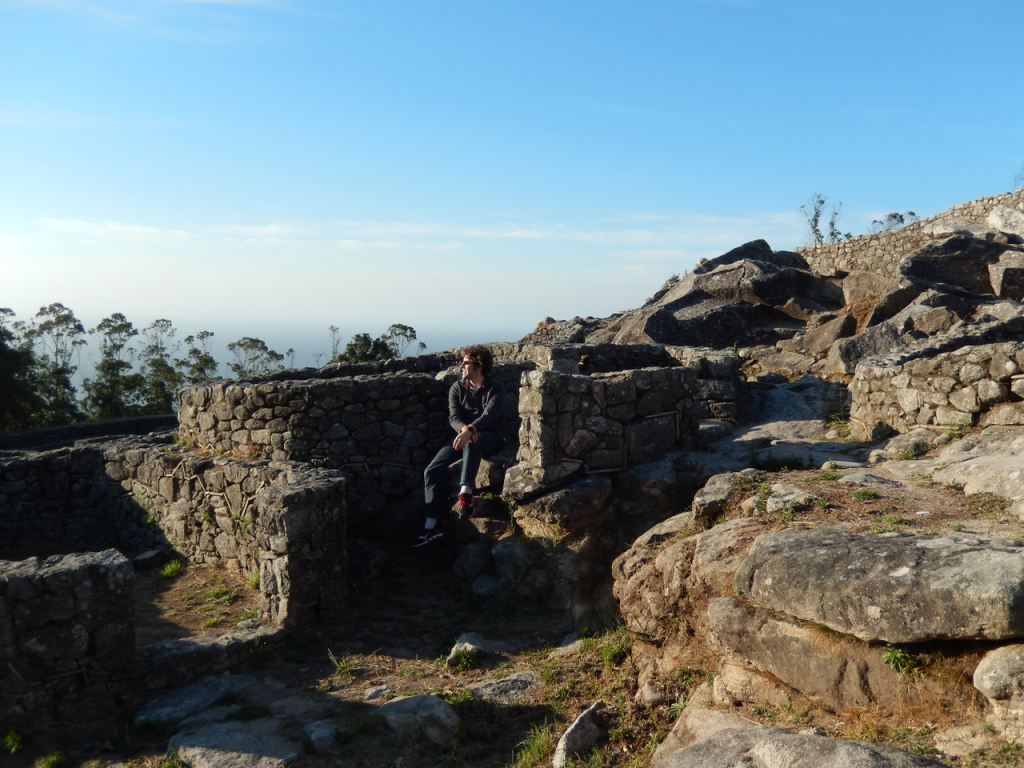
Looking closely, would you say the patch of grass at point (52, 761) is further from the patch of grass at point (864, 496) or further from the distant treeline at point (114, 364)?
the distant treeline at point (114, 364)

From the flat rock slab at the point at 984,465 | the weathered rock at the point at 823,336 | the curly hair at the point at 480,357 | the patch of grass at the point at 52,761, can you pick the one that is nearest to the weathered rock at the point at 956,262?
the weathered rock at the point at 823,336

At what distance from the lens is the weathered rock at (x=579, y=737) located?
5402 mm

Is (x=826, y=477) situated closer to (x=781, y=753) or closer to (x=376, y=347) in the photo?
(x=781, y=753)

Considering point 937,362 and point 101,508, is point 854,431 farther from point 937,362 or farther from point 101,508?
point 101,508

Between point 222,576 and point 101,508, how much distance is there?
3732 mm

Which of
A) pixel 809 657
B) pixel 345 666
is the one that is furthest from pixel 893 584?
pixel 345 666

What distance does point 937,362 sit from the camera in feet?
30.1

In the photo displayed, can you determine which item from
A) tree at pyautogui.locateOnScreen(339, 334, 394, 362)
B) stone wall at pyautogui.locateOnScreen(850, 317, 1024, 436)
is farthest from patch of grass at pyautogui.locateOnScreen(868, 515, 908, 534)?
tree at pyautogui.locateOnScreen(339, 334, 394, 362)

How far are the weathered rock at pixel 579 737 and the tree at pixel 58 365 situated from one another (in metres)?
24.1

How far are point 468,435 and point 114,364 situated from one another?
2335 centimetres

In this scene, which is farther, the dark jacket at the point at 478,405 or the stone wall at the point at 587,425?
the dark jacket at the point at 478,405

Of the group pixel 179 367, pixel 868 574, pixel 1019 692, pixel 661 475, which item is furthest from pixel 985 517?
pixel 179 367

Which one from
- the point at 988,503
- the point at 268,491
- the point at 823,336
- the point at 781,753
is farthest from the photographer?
the point at 823,336

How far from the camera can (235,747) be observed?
586 cm
